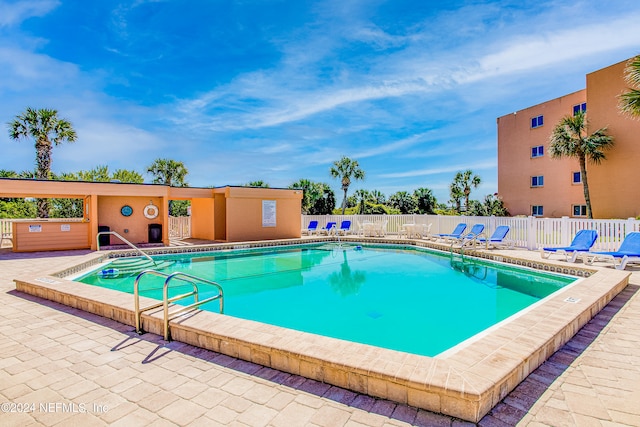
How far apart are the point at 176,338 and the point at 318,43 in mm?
11989

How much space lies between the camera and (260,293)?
24.1ft

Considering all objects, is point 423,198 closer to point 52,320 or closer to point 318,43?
point 318,43

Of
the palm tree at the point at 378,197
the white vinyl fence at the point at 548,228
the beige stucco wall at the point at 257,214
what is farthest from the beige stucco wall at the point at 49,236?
the palm tree at the point at 378,197

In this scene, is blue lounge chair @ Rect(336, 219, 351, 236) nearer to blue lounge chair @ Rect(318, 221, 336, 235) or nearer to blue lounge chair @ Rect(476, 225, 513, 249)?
blue lounge chair @ Rect(318, 221, 336, 235)

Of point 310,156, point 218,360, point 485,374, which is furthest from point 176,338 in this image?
point 310,156

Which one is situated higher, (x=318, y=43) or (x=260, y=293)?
(x=318, y=43)

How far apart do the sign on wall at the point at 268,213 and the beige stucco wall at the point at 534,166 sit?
56.7 feet

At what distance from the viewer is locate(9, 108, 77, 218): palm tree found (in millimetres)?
17453

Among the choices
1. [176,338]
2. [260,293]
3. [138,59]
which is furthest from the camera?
[138,59]

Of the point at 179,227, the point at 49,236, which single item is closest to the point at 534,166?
the point at 179,227

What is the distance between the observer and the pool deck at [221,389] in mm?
2164

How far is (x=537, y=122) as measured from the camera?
69.8 ft

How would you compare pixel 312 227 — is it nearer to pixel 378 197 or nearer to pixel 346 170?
pixel 346 170

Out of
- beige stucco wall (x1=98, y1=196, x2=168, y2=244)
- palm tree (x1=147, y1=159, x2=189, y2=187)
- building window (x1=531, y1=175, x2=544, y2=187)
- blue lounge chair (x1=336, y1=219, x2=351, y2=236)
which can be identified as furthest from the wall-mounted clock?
building window (x1=531, y1=175, x2=544, y2=187)
